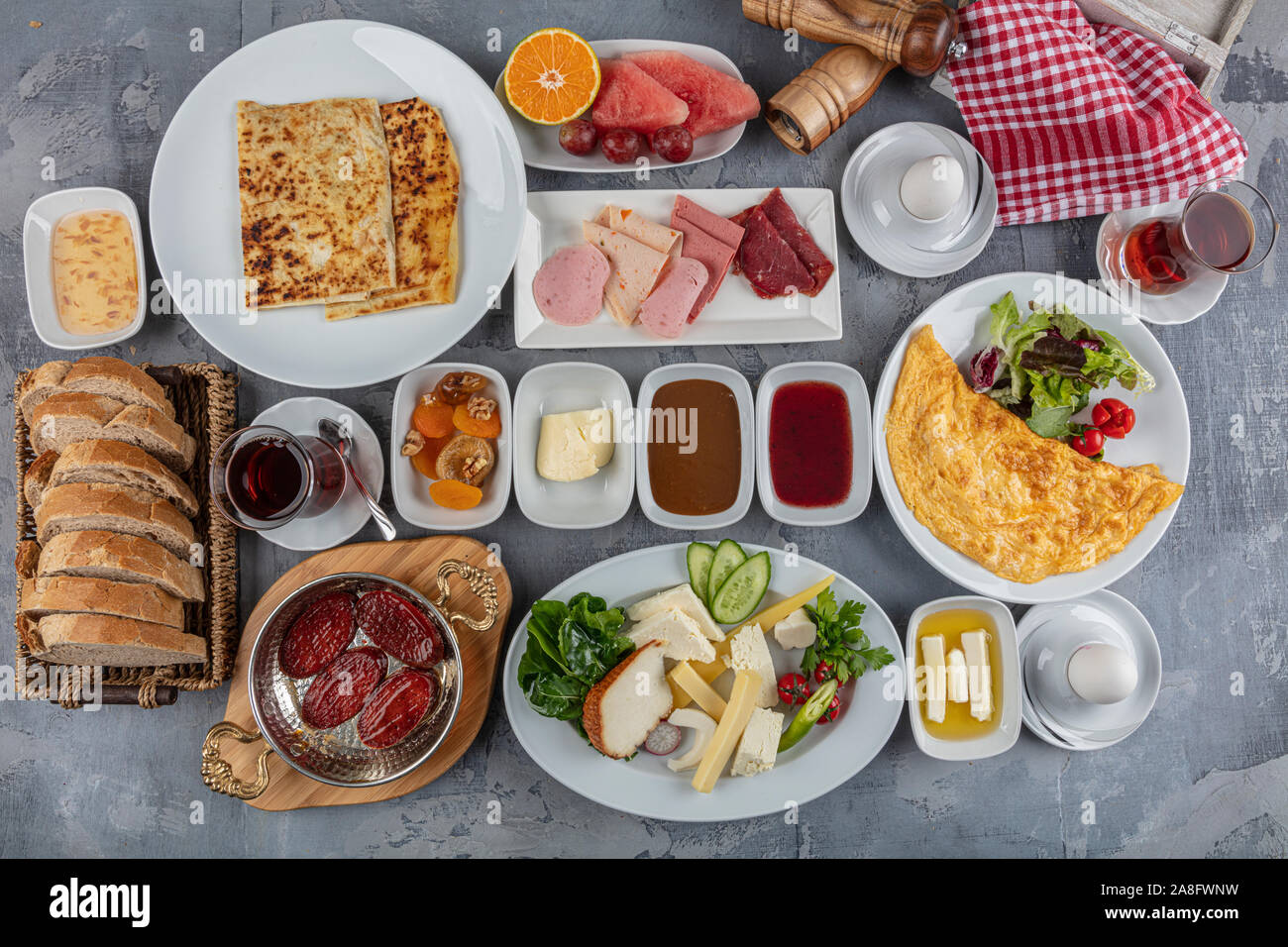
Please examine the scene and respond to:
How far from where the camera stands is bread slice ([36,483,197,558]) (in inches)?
86.0

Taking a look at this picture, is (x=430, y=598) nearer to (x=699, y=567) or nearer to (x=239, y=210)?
(x=699, y=567)

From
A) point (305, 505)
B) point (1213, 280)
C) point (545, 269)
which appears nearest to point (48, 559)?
point (305, 505)

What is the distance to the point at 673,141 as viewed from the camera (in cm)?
240

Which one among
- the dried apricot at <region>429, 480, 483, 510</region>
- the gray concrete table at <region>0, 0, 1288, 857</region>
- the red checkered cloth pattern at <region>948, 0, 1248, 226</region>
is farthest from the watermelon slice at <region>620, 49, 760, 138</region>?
the dried apricot at <region>429, 480, 483, 510</region>

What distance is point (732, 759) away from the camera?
7.84 feet

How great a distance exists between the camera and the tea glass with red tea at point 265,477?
2199mm

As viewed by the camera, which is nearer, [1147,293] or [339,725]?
[339,725]

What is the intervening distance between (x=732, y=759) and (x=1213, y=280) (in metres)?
2.24

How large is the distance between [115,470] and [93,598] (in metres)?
0.38

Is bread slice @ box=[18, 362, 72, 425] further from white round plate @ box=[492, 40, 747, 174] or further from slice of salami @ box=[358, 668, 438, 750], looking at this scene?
white round plate @ box=[492, 40, 747, 174]

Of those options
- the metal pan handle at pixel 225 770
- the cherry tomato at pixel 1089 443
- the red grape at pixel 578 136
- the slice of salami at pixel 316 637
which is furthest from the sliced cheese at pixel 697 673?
the red grape at pixel 578 136

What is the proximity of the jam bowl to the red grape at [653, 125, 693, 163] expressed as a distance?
1476mm

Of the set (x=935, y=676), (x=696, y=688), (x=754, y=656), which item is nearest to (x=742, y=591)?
(x=754, y=656)

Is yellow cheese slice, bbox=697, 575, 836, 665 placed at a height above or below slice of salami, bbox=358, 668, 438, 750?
above
